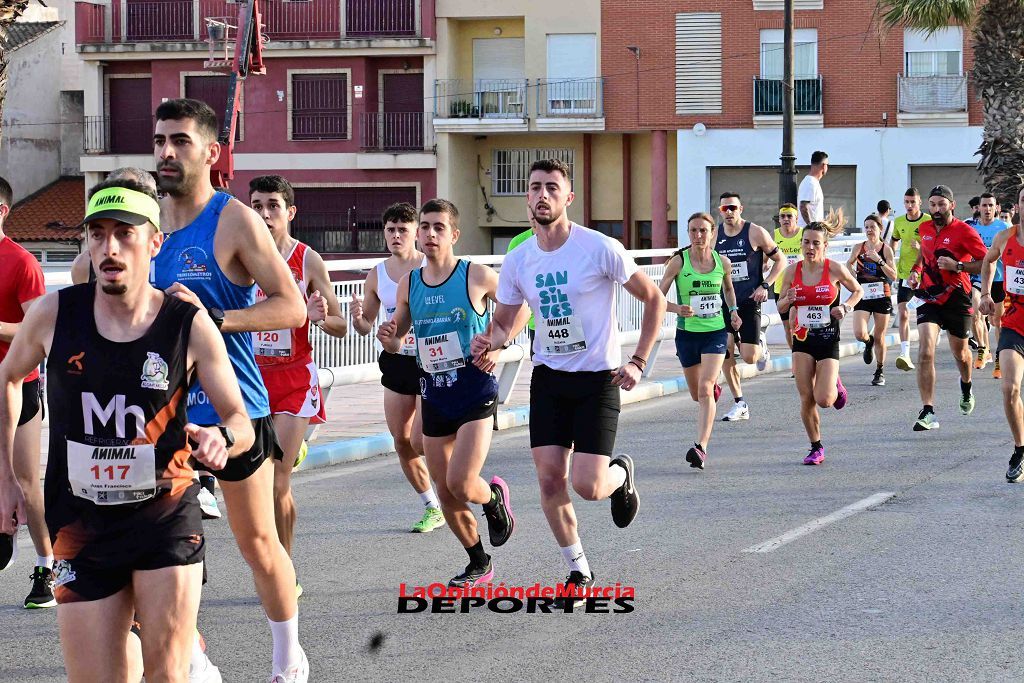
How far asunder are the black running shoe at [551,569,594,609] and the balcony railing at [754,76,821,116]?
36.7m

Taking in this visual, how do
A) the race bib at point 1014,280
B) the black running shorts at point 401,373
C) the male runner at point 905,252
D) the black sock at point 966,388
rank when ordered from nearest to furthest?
the black running shorts at point 401,373 → the race bib at point 1014,280 → the black sock at point 966,388 → the male runner at point 905,252

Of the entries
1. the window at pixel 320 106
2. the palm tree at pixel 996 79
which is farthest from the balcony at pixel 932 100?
the window at pixel 320 106

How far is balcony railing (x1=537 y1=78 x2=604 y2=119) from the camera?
144 ft

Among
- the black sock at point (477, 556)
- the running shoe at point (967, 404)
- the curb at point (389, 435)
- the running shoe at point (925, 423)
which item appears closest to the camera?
the black sock at point (477, 556)

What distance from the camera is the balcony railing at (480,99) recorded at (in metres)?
44.2

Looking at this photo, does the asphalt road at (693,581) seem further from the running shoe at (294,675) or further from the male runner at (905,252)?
the male runner at (905,252)

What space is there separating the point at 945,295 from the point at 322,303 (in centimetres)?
846

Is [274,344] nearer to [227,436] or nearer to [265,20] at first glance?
[227,436]

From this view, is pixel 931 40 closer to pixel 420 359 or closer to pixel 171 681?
pixel 420 359

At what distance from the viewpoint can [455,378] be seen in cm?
774

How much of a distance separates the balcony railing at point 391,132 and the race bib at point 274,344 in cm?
3778

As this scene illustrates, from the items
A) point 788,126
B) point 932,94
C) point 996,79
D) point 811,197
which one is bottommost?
point 811,197

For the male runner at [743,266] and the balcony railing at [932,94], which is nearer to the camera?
the male runner at [743,266]

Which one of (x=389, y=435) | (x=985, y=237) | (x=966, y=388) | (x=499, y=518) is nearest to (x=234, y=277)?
(x=499, y=518)
